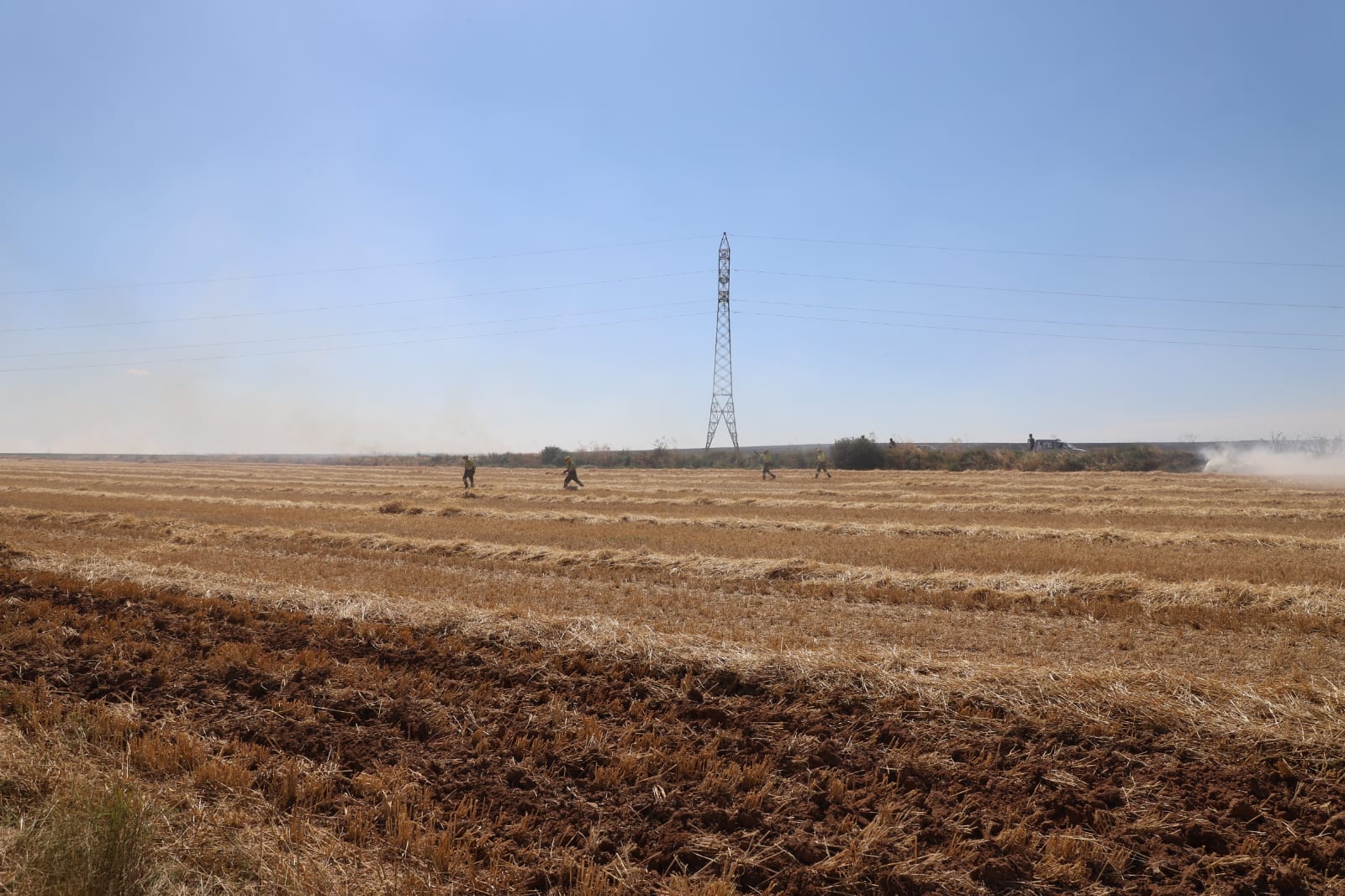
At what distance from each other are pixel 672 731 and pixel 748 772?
950mm

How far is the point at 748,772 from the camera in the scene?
5328 millimetres

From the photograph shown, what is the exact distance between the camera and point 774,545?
1733 centimetres

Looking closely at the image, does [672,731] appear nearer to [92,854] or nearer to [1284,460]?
[92,854]

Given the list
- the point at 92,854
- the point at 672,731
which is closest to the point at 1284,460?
the point at 672,731

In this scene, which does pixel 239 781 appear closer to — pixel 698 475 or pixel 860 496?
pixel 860 496

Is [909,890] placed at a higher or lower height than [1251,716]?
lower

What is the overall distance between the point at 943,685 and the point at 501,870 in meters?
4.25

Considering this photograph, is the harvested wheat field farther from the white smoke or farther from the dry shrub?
the white smoke

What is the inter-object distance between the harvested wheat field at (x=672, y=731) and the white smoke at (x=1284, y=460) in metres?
44.0

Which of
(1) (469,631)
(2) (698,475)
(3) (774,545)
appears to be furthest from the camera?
(2) (698,475)

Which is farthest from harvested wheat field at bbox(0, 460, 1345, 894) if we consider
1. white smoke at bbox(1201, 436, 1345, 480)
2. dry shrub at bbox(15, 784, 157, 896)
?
white smoke at bbox(1201, 436, 1345, 480)

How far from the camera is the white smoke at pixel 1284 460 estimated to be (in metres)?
46.5

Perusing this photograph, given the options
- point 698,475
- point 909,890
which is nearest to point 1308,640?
point 909,890

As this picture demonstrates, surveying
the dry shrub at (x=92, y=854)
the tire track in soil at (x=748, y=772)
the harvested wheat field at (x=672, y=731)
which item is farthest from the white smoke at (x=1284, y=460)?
the dry shrub at (x=92, y=854)
